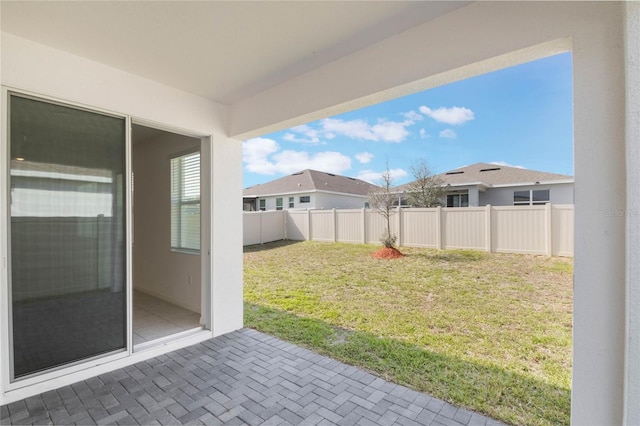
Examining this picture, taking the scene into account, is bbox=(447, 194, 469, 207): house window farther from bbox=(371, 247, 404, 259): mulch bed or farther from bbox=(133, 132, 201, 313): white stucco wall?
bbox=(133, 132, 201, 313): white stucco wall

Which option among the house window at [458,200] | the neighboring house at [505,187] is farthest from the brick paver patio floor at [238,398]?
the house window at [458,200]

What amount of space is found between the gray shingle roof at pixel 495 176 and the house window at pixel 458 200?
931mm

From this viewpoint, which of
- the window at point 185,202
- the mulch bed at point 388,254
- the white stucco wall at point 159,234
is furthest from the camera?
the mulch bed at point 388,254

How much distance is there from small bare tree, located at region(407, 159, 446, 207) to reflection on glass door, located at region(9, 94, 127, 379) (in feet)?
39.4

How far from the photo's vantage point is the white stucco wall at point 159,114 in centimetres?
231

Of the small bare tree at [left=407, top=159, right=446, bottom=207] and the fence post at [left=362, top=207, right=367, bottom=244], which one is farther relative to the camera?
the small bare tree at [left=407, top=159, right=446, bottom=207]

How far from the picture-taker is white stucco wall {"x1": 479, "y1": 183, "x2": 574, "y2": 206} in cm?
1233

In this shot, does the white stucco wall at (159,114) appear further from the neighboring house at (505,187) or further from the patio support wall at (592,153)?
the neighboring house at (505,187)

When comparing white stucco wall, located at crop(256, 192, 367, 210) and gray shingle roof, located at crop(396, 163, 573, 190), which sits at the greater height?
gray shingle roof, located at crop(396, 163, 573, 190)

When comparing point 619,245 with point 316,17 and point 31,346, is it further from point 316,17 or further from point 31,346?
point 31,346

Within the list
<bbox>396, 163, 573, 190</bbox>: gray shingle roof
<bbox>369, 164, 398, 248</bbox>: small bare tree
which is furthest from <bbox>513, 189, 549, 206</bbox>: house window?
<bbox>369, 164, 398, 248</bbox>: small bare tree

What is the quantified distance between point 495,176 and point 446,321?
12.5 metres

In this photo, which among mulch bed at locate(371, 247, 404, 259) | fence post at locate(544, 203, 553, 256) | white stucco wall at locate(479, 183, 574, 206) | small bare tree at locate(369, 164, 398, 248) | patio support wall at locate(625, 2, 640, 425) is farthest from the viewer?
white stucco wall at locate(479, 183, 574, 206)

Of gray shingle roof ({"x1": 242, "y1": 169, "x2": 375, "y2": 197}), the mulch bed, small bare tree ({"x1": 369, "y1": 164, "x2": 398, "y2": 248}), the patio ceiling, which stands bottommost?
the mulch bed
